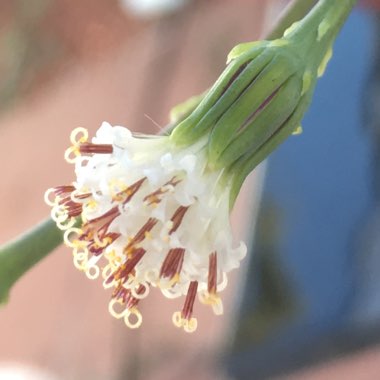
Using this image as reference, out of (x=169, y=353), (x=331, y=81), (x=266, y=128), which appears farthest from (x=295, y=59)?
(x=169, y=353)

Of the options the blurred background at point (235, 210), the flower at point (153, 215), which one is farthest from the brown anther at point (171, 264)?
the blurred background at point (235, 210)

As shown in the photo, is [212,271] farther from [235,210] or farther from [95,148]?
[235,210]

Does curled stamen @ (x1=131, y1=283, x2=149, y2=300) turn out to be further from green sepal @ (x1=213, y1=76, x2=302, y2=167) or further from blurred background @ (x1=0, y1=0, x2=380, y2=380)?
blurred background @ (x1=0, y1=0, x2=380, y2=380)

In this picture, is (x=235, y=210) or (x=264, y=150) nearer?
(x=264, y=150)

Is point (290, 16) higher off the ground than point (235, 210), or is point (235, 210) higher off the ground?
point (290, 16)

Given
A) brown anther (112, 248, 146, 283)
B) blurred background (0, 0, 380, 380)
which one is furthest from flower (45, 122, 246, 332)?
blurred background (0, 0, 380, 380)

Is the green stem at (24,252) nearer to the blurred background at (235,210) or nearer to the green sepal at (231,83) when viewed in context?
the green sepal at (231,83)

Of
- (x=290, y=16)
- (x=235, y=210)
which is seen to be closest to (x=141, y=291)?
(x=290, y=16)
